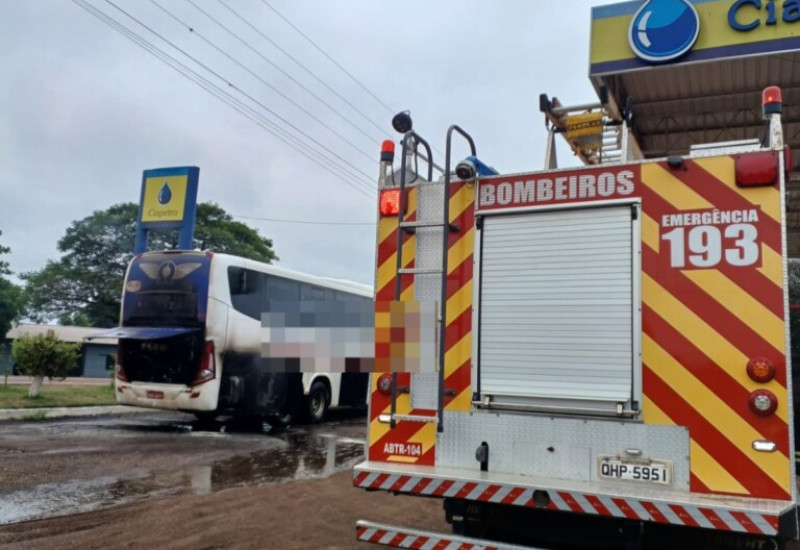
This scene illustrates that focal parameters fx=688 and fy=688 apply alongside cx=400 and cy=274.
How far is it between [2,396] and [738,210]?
18.6 m

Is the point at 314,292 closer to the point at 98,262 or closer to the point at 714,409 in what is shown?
the point at 714,409

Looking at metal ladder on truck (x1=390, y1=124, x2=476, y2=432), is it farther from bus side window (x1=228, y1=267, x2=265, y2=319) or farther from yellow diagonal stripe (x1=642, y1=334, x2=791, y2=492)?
bus side window (x1=228, y1=267, x2=265, y2=319)

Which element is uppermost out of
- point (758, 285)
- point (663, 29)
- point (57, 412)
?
point (663, 29)

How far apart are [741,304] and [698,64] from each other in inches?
131

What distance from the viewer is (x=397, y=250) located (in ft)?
15.9

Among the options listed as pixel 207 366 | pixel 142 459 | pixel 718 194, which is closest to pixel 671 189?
pixel 718 194

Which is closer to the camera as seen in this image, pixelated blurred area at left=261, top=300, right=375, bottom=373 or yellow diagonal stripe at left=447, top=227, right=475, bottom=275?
yellow diagonal stripe at left=447, top=227, right=475, bottom=275

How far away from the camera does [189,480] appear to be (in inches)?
329

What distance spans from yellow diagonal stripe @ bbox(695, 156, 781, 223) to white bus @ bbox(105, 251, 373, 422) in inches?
363

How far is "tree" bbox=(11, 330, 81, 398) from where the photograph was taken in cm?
1605

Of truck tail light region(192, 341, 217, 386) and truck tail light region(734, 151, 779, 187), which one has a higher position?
truck tail light region(734, 151, 779, 187)

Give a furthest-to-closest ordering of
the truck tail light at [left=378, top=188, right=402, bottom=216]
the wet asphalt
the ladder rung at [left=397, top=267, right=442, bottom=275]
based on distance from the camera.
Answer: the wet asphalt
the truck tail light at [left=378, top=188, right=402, bottom=216]
the ladder rung at [left=397, top=267, right=442, bottom=275]

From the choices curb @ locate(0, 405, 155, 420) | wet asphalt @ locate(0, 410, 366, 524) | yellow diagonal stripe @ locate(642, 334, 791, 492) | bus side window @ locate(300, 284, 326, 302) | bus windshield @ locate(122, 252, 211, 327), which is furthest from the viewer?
bus side window @ locate(300, 284, 326, 302)

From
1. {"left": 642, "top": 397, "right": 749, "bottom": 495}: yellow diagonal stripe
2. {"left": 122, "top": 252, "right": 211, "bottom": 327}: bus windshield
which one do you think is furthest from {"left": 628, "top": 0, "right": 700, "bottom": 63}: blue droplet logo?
{"left": 122, "top": 252, "right": 211, "bottom": 327}: bus windshield
